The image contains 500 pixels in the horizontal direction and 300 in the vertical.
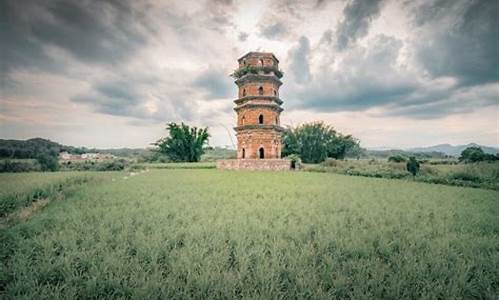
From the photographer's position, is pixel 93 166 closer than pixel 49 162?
No

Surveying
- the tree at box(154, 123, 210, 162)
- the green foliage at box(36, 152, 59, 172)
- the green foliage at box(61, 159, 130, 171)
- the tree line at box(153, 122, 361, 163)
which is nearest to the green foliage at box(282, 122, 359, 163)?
the tree line at box(153, 122, 361, 163)

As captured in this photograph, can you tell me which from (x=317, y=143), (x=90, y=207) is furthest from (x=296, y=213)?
(x=317, y=143)

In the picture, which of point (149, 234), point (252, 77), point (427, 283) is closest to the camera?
point (427, 283)

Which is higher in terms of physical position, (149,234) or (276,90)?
(276,90)

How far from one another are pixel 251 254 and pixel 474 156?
1784 cm

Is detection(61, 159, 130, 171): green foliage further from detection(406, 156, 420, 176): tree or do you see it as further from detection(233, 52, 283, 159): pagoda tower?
detection(406, 156, 420, 176): tree

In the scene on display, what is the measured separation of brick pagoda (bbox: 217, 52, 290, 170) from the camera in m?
20.6

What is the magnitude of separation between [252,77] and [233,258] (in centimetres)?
1904

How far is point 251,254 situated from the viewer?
322 cm

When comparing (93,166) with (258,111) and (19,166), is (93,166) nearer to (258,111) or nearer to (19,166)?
(19,166)

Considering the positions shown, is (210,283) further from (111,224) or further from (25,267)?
(111,224)

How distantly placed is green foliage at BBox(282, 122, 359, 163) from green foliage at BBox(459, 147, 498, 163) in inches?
642

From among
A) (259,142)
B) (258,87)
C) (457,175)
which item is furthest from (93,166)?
(457,175)

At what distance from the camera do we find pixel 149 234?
406cm
